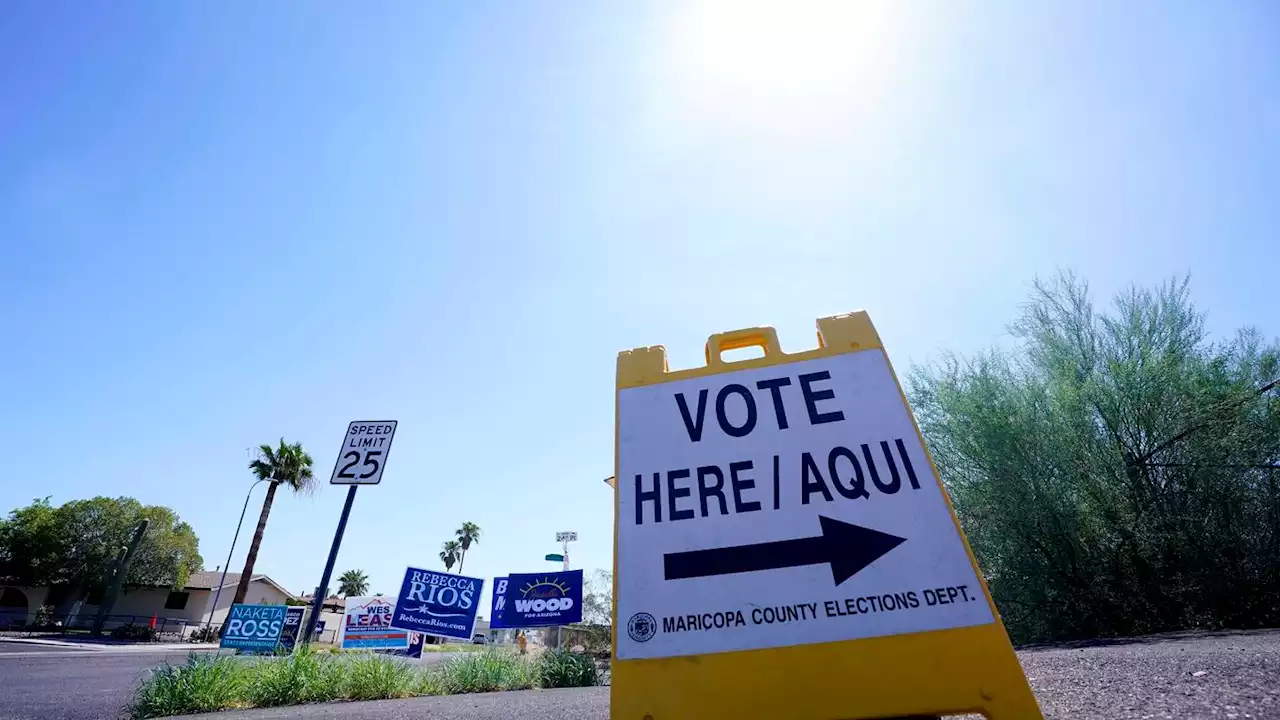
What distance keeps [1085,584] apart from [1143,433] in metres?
3.06

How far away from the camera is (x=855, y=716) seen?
4.74 feet

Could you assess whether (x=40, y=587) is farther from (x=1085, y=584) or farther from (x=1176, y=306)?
(x=1176, y=306)

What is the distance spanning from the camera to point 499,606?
44.8ft

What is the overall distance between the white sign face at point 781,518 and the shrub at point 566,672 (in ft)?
24.9

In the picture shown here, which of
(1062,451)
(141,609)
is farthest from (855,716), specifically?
(141,609)

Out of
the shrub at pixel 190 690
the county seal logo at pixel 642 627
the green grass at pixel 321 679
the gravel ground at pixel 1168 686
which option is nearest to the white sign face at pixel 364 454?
the green grass at pixel 321 679

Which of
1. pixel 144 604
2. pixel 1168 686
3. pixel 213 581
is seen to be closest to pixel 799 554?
pixel 1168 686

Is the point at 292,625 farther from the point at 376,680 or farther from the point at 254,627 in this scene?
Result: the point at 376,680

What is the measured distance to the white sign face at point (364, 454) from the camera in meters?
8.37

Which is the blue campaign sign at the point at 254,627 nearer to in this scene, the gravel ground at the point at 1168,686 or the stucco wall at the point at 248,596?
the gravel ground at the point at 1168,686

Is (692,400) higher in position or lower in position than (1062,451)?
lower

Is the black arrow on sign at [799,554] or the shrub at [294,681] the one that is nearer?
the black arrow on sign at [799,554]

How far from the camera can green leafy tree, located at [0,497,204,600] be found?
37.0 metres

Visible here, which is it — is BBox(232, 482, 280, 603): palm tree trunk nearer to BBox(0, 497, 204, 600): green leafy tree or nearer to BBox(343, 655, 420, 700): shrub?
BBox(0, 497, 204, 600): green leafy tree
